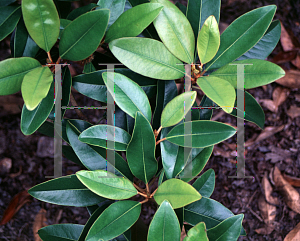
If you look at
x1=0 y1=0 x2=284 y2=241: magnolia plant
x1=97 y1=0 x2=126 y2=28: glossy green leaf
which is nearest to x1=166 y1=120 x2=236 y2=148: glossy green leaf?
x1=0 y1=0 x2=284 y2=241: magnolia plant

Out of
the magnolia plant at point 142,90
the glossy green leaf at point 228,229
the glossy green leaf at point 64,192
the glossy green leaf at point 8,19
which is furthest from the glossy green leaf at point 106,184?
the glossy green leaf at point 8,19

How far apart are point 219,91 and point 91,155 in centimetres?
38

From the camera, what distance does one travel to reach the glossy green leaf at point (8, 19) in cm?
74

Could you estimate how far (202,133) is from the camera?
0.66 meters

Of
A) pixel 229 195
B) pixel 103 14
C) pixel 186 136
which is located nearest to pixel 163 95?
pixel 186 136

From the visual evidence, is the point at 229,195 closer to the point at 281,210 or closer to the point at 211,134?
the point at 281,210

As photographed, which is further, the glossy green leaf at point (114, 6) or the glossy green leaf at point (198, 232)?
the glossy green leaf at point (114, 6)

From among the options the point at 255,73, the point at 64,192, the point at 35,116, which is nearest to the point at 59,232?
the point at 64,192

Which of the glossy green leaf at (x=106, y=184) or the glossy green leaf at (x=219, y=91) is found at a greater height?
the glossy green leaf at (x=219, y=91)

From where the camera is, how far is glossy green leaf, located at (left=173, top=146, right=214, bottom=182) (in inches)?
28.9

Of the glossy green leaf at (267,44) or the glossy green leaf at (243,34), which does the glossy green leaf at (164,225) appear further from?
the glossy green leaf at (267,44)

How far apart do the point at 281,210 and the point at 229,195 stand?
28cm

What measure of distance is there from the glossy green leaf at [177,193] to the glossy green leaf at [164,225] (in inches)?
1.2

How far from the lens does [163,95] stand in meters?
0.74
